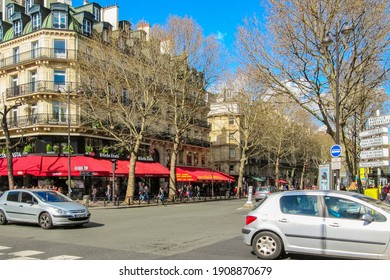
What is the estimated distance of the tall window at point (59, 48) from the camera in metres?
35.5

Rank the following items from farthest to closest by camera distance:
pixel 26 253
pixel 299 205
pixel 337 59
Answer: pixel 337 59 < pixel 26 253 < pixel 299 205

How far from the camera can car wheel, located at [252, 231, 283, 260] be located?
8.24 m

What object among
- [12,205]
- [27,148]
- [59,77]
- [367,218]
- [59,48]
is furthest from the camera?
[59,77]

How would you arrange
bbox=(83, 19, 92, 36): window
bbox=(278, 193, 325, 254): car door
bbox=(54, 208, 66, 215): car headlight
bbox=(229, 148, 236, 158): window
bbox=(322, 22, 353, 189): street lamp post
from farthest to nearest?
1. bbox=(229, 148, 236, 158): window
2. bbox=(83, 19, 92, 36): window
3. bbox=(322, 22, 353, 189): street lamp post
4. bbox=(54, 208, 66, 215): car headlight
5. bbox=(278, 193, 325, 254): car door

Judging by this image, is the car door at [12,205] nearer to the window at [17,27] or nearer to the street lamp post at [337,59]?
the street lamp post at [337,59]

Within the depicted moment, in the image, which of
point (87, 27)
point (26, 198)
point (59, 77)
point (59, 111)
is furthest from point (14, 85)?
point (26, 198)

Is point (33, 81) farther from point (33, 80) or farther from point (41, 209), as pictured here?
point (41, 209)

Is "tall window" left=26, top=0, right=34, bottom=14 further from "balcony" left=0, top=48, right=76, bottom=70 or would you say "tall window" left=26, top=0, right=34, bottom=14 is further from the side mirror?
the side mirror

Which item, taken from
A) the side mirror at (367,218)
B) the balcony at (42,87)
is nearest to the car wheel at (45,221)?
the side mirror at (367,218)

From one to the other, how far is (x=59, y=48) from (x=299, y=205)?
1259 inches

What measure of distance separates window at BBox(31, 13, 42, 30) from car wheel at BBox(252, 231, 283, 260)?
112ft

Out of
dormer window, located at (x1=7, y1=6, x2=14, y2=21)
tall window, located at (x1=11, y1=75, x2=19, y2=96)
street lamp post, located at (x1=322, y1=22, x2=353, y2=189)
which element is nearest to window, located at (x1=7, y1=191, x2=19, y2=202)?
street lamp post, located at (x1=322, y1=22, x2=353, y2=189)

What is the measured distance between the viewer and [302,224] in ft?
26.3
